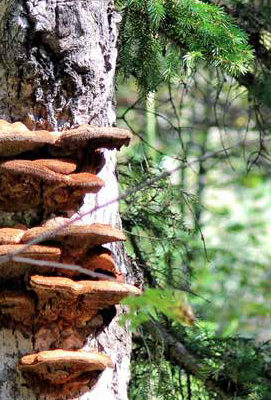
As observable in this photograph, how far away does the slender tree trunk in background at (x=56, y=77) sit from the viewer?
2.28 meters

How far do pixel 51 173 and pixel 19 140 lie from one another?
4.8 inches

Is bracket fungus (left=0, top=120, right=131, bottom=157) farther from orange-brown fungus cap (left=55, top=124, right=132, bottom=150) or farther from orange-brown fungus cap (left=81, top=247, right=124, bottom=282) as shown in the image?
orange-brown fungus cap (left=81, top=247, right=124, bottom=282)

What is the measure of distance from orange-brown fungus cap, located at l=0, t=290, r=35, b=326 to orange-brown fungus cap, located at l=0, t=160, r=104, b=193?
0.31 m

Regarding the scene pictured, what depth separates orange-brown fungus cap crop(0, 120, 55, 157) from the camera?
81.7 inches

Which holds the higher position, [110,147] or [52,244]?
[110,147]

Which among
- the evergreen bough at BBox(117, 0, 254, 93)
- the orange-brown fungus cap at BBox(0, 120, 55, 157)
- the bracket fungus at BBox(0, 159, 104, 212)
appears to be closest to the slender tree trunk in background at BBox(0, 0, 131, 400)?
the bracket fungus at BBox(0, 159, 104, 212)

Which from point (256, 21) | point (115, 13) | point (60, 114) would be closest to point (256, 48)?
point (256, 21)

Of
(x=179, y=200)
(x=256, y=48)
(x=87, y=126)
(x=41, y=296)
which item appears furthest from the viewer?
(x=256, y=48)

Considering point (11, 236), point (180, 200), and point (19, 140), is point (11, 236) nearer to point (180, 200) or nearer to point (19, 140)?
point (19, 140)

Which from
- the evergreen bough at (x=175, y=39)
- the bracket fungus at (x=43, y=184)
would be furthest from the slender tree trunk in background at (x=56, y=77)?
the evergreen bough at (x=175, y=39)

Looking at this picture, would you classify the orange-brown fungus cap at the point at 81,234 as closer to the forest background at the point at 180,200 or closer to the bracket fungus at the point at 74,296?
the bracket fungus at the point at 74,296

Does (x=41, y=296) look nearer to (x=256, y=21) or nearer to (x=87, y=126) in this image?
(x=87, y=126)

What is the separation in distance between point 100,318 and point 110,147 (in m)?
0.47

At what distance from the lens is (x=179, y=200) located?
3377 millimetres
